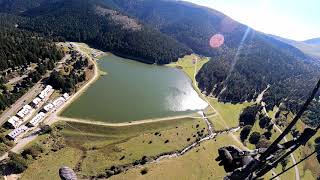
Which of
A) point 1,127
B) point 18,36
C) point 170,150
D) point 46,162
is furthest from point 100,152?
point 18,36

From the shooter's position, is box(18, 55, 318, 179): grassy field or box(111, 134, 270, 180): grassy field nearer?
box(18, 55, 318, 179): grassy field

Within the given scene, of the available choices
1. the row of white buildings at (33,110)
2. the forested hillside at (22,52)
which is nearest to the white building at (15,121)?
the row of white buildings at (33,110)

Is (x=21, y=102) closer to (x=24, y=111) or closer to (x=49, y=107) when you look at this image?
(x=24, y=111)

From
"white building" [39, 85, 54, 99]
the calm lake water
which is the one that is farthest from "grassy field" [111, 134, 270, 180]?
"white building" [39, 85, 54, 99]

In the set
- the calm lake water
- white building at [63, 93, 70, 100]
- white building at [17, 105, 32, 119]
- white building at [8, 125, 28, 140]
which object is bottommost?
the calm lake water

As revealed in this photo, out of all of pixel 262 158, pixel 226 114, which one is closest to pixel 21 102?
pixel 226 114

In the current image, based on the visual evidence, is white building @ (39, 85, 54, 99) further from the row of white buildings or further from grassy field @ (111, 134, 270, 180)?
grassy field @ (111, 134, 270, 180)

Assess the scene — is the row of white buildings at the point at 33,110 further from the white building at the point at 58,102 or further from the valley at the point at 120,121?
the valley at the point at 120,121
